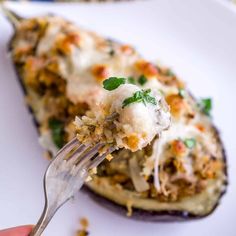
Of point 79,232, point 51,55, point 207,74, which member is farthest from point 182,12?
point 79,232

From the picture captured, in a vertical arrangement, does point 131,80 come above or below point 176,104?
below

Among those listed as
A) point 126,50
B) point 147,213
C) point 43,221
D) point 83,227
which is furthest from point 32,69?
point 43,221

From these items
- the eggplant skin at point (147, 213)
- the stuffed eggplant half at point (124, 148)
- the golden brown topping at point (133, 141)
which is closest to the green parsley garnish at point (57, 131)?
the stuffed eggplant half at point (124, 148)

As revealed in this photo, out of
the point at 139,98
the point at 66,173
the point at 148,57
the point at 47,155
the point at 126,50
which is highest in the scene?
the point at 139,98

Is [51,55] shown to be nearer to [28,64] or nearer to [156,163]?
[28,64]

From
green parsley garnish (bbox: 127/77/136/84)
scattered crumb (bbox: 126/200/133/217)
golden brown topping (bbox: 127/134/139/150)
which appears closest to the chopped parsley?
green parsley garnish (bbox: 127/77/136/84)

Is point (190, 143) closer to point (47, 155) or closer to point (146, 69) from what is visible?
point (146, 69)
